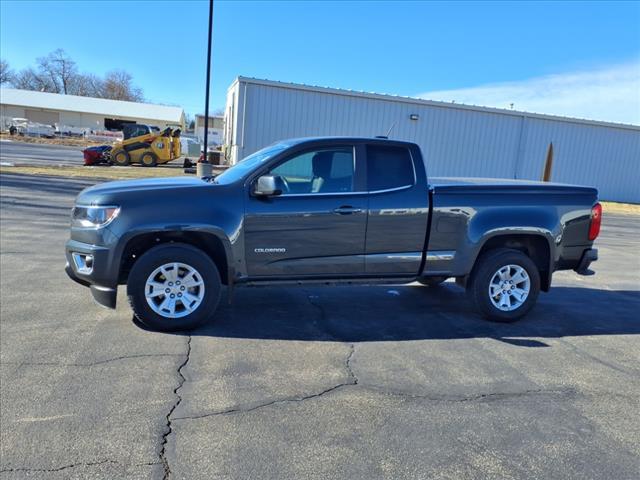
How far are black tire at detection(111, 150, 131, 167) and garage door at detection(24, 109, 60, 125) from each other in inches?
2317

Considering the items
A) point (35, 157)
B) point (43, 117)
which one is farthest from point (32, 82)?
point (35, 157)

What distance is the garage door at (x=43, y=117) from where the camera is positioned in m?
76.6

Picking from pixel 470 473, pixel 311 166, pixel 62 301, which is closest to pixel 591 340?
pixel 470 473

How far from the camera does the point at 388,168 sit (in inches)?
206

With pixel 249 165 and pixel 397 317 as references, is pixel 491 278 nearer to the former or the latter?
pixel 397 317

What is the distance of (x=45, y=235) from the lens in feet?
29.7

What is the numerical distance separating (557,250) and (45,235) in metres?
8.52

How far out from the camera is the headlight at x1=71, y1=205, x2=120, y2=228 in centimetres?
451

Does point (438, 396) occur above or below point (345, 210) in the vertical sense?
below

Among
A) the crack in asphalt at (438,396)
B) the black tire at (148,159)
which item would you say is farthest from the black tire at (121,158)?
the crack in asphalt at (438,396)

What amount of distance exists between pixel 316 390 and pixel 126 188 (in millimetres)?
2673

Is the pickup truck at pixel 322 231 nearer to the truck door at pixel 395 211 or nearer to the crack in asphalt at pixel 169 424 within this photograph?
the truck door at pixel 395 211

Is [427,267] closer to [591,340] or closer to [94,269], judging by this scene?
[591,340]

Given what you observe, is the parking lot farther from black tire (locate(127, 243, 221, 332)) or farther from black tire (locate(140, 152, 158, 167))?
black tire (locate(140, 152, 158, 167))
